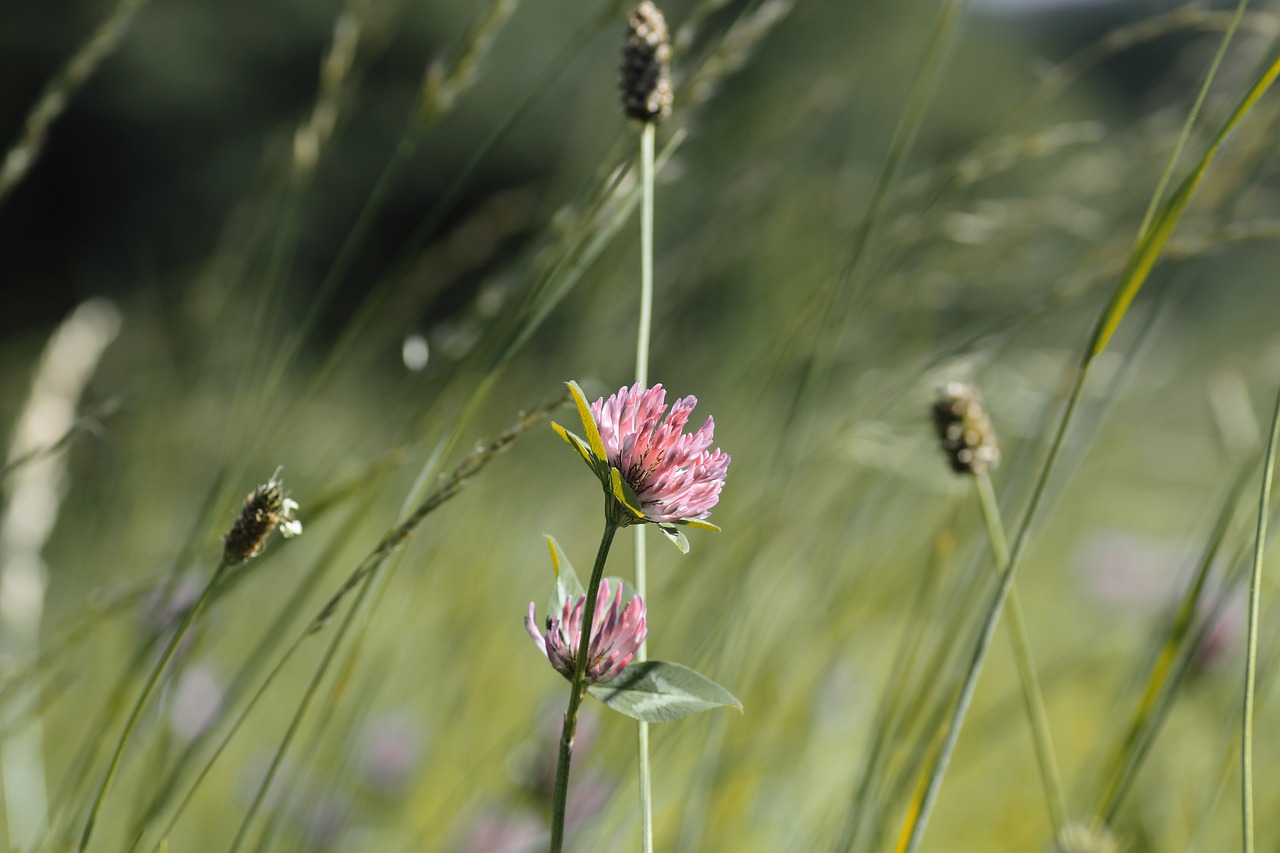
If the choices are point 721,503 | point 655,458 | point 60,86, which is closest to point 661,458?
point 655,458

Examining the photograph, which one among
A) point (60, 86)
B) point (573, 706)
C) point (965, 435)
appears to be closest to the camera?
point (573, 706)

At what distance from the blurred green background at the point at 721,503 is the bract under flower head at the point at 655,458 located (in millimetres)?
75

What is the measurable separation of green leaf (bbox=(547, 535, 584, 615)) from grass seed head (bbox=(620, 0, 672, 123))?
16 centimetres

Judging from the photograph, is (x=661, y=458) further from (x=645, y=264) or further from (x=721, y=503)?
(x=721, y=503)

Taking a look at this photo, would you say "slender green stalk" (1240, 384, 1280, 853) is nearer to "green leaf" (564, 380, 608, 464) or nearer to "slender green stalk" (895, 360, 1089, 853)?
"slender green stalk" (895, 360, 1089, 853)

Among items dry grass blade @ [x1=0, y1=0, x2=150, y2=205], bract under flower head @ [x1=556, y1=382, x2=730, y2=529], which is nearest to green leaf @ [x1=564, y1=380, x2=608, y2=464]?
bract under flower head @ [x1=556, y1=382, x2=730, y2=529]

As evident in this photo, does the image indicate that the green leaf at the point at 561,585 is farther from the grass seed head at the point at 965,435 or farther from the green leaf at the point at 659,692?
the grass seed head at the point at 965,435

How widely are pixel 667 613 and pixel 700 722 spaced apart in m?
0.16

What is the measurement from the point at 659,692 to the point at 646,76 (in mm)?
213

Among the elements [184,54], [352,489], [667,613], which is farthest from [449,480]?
[184,54]

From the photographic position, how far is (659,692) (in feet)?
1.02

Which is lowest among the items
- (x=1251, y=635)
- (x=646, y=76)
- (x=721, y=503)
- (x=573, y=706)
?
(x=573, y=706)

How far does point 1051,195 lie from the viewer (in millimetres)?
758

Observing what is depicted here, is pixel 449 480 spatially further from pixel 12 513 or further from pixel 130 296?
pixel 130 296
